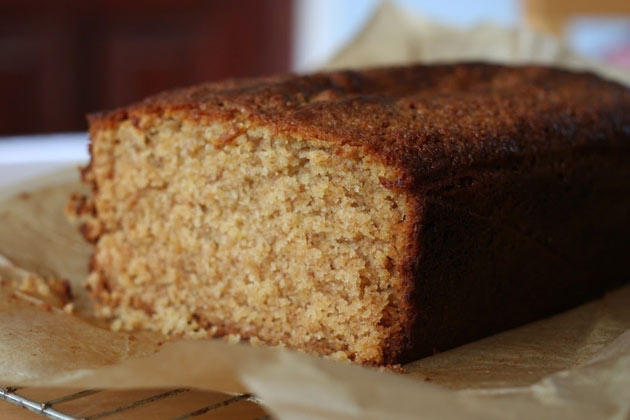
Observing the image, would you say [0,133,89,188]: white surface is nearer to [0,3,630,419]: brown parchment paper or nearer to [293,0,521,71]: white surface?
[0,3,630,419]: brown parchment paper

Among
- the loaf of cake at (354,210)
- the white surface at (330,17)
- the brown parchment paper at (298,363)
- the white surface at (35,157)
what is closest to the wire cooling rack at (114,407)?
the brown parchment paper at (298,363)

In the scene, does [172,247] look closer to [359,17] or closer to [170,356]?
[170,356]

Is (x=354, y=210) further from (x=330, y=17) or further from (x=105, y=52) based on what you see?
(x=330, y=17)

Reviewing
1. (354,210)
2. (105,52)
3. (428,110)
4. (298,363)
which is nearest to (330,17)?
(105,52)

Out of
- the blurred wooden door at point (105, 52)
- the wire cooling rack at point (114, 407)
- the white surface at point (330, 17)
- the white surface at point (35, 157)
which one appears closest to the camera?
the wire cooling rack at point (114, 407)

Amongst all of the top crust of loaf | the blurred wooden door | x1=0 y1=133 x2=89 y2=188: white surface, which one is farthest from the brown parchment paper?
the blurred wooden door

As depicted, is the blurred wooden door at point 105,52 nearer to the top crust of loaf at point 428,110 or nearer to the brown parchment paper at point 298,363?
the brown parchment paper at point 298,363
